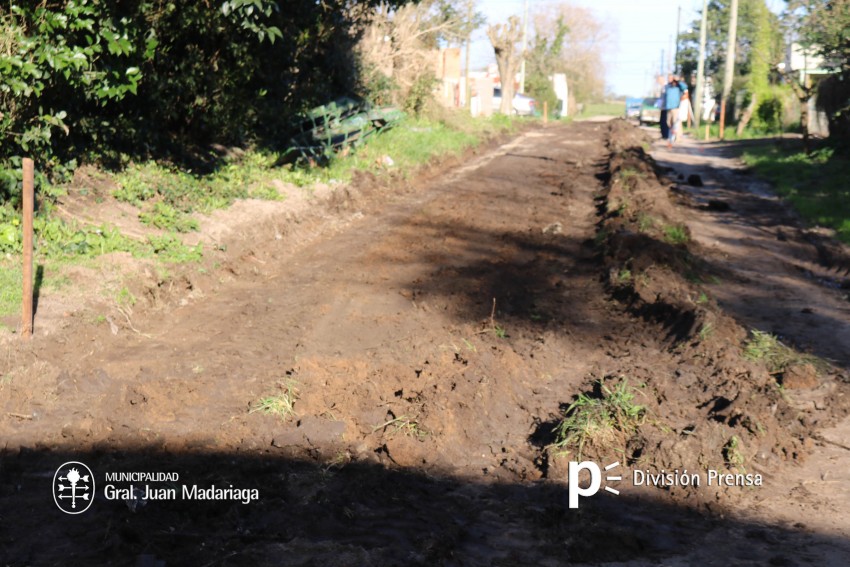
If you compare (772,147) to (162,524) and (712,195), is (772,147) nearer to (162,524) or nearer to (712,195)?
(712,195)

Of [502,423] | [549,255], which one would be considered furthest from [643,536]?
[549,255]

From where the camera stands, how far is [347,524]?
180 inches

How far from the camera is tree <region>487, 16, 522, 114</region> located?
45188mm

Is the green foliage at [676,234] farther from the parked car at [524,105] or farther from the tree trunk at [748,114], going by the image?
the parked car at [524,105]

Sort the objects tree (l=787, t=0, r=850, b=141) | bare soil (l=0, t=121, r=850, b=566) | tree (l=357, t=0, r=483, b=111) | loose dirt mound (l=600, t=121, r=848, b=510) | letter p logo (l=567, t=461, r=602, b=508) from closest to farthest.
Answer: bare soil (l=0, t=121, r=850, b=566) < letter p logo (l=567, t=461, r=602, b=508) < loose dirt mound (l=600, t=121, r=848, b=510) < tree (l=787, t=0, r=850, b=141) < tree (l=357, t=0, r=483, b=111)

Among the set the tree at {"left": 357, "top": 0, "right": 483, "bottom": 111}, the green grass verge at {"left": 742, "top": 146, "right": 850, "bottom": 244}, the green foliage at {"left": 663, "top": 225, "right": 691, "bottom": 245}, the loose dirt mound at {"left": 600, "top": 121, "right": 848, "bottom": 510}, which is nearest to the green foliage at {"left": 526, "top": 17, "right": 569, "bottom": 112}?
the tree at {"left": 357, "top": 0, "right": 483, "bottom": 111}

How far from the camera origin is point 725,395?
250 inches

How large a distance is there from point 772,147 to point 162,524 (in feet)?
77.5

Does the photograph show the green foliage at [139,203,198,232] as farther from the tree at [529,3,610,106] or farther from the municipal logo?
the tree at [529,3,610,106]

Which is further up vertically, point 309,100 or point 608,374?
point 309,100

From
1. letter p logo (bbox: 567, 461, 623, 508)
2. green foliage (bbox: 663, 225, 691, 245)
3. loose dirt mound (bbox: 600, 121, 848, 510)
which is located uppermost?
green foliage (bbox: 663, 225, 691, 245)

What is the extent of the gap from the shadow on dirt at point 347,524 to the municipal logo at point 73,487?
0.05 meters

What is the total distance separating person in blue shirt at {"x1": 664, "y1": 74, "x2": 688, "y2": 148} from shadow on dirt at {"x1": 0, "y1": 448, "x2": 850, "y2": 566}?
68.7ft

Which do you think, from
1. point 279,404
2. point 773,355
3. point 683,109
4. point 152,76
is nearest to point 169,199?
point 152,76
